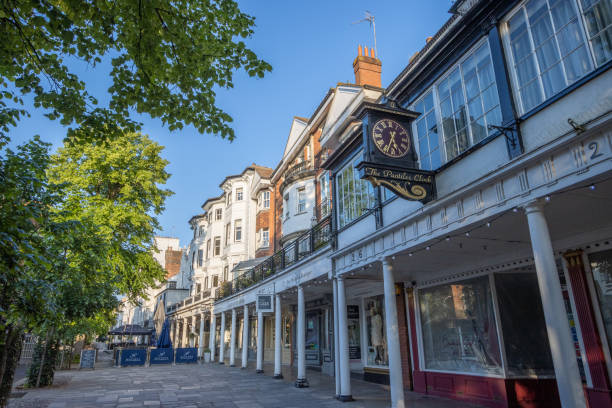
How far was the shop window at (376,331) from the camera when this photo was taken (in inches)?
559

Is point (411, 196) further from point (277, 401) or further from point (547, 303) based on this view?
point (277, 401)

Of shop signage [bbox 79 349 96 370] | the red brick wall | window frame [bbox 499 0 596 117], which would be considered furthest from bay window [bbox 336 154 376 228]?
the red brick wall

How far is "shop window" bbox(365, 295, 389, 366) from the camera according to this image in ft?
46.6

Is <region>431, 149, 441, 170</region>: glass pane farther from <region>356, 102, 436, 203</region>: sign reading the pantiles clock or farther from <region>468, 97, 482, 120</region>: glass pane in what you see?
<region>468, 97, 482, 120</region>: glass pane

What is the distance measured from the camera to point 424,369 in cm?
1148

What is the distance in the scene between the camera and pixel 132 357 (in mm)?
26844

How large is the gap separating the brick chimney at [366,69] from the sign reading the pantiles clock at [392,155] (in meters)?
12.3

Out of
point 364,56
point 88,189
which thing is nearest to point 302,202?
point 364,56

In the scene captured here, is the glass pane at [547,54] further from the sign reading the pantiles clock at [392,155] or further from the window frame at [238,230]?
the window frame at [238,230]

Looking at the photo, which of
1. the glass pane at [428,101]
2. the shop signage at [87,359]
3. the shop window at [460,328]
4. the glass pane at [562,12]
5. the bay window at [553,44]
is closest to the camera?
the bay window at [553,44]

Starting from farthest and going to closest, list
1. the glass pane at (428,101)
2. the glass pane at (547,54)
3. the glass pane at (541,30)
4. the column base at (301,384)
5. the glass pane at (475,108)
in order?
1. the column base at (301,384)
2. the glass pane at (428,101)
3. the glass pane at (475,108)
4. the glass pane at (541,30)
5. the glass pane at (547,54)

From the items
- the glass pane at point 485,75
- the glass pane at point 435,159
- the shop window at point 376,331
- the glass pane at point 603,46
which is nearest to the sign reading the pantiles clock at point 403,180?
the glass pane at point 435,159

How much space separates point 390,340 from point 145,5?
809 centimetres

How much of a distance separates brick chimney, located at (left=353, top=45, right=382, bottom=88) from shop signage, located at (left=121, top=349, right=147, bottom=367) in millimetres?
23067
